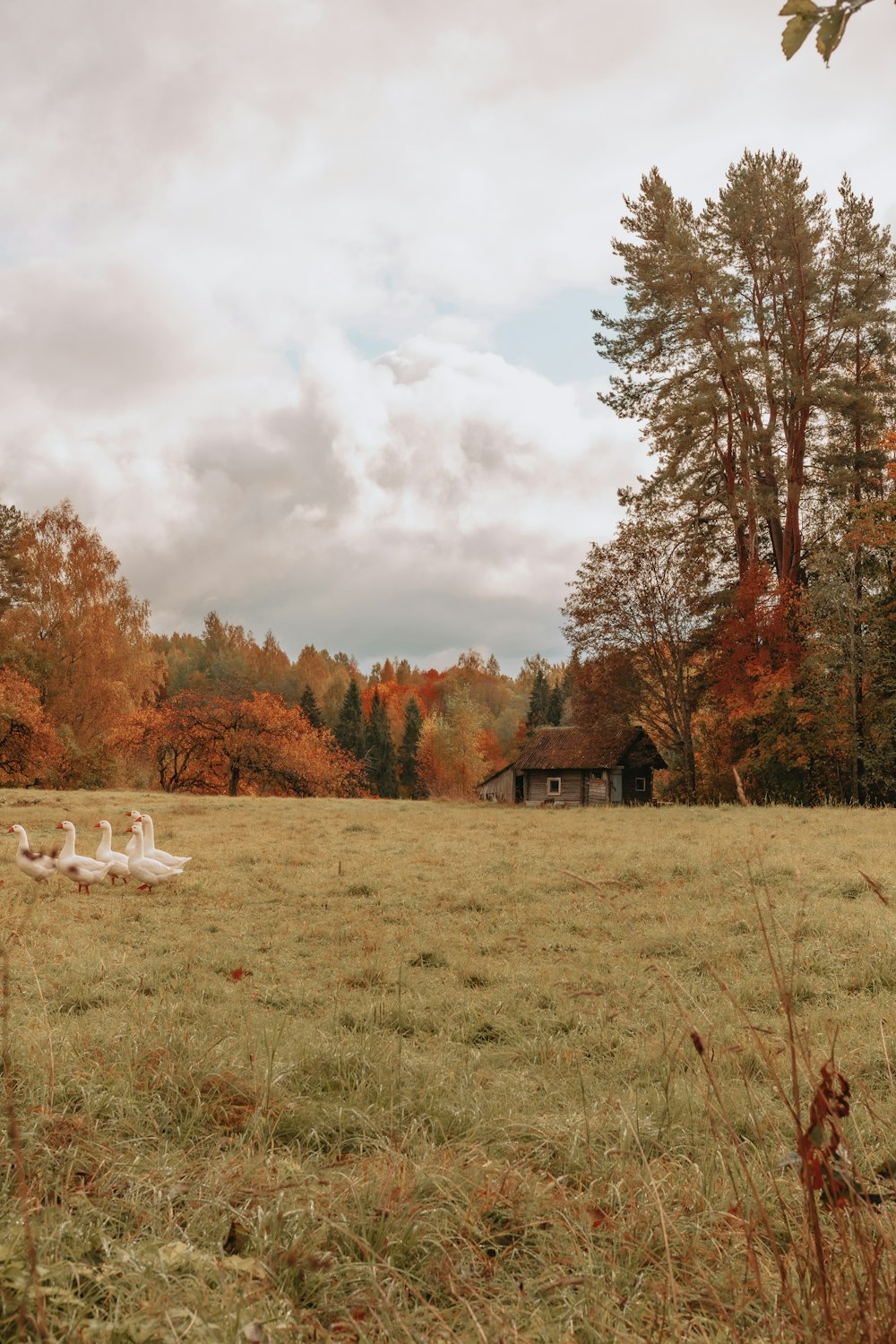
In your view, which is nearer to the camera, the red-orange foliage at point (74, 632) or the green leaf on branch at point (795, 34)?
the green leaf on branch at point (795, 34)

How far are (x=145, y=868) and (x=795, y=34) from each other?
31.4 feet

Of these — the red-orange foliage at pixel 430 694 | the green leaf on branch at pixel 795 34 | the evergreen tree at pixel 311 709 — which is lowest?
the green leaf on branch at pixel 795 34

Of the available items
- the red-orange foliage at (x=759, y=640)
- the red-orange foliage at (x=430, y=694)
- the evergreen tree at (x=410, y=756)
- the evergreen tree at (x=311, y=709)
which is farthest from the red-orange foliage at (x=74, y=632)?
the red-orange foliage at (x=430, y=694)

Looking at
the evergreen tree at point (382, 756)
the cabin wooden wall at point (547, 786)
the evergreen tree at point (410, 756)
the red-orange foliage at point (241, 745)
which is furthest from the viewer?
the evergreen tree at point (410, 756)

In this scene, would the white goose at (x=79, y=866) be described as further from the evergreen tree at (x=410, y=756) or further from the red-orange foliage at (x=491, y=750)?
the evergreen tree at (x=410, y=756)

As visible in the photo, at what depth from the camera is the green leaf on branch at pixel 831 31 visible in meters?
1.40

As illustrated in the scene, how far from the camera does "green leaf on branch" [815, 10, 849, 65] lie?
4.60 feet

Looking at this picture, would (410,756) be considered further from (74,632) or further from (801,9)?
(801,9)

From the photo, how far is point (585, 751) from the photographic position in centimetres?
3959

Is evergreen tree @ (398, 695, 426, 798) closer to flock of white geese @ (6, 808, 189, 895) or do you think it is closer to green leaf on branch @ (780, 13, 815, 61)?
flock of white geese @ (6, 808, 189, 895)

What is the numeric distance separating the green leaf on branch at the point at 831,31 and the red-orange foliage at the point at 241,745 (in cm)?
3668

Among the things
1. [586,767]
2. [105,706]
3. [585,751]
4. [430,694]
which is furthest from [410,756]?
[105,706]

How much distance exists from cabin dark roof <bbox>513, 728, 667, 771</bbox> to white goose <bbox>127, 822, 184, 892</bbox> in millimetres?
29238

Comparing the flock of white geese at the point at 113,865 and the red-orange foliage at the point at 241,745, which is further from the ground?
the red-orange foliage at the point at 241,745
